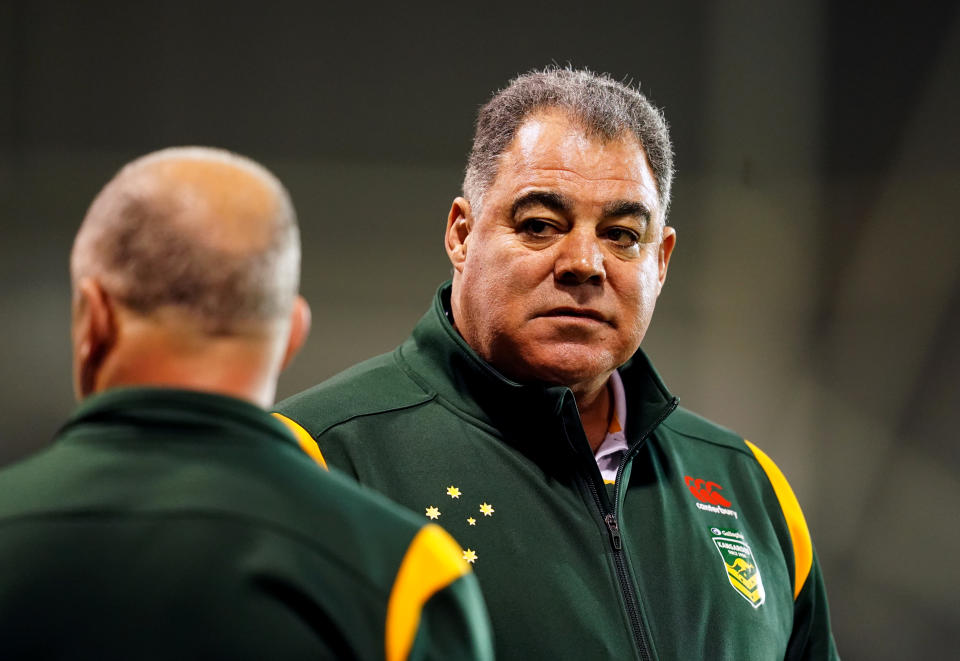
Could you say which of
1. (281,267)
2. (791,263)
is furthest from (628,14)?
(281,267)

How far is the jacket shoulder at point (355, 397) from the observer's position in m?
1.46

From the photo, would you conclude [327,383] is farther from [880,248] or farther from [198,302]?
[880,248]

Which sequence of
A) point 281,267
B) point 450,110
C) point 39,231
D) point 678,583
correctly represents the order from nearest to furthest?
point 281,267 < point 678,583 < point 39,231 < point 450,110

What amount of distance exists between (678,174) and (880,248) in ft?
1.97

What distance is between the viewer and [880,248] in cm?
310

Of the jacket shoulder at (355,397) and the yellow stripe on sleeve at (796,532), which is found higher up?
the jacket shoulder at (355,397)

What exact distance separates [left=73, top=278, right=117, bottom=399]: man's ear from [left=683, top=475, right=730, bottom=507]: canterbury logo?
1013 mm

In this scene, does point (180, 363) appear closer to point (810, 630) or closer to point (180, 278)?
point (180, 278)

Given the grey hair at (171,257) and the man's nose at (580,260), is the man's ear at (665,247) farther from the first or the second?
the grey hair at (171,257)

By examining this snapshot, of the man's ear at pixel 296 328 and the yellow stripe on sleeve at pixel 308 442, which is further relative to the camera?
the yellow stripe on sleeve at pixel 308 442

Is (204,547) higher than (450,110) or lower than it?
lower

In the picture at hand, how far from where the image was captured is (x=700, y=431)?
1744 millimetres

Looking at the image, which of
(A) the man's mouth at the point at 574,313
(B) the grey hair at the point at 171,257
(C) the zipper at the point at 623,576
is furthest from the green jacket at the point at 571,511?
(B) the grey hair at the point at 171,257

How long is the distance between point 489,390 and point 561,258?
0.21 metres
